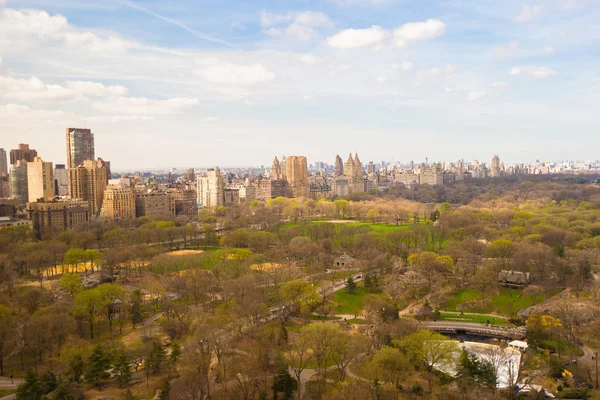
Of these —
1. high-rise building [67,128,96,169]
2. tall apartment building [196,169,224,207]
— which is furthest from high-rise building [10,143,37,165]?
tall apartment building [196,169,224,207]

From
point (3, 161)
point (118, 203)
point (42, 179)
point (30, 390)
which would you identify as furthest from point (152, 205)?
point (3, 161)

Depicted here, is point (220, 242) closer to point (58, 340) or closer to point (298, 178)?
point (58, 340)

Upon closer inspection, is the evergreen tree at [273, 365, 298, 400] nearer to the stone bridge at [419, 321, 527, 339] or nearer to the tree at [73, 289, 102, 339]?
the stone bridge at [419, 321, 527, 339]

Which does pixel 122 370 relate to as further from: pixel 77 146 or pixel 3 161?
pixel 3 161

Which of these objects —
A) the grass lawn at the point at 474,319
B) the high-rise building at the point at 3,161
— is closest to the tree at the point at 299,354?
the grass lawn at the point at 474,319

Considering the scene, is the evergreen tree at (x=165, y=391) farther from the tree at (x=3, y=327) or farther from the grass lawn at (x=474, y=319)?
the grass lawn at (x=474, y=319)
